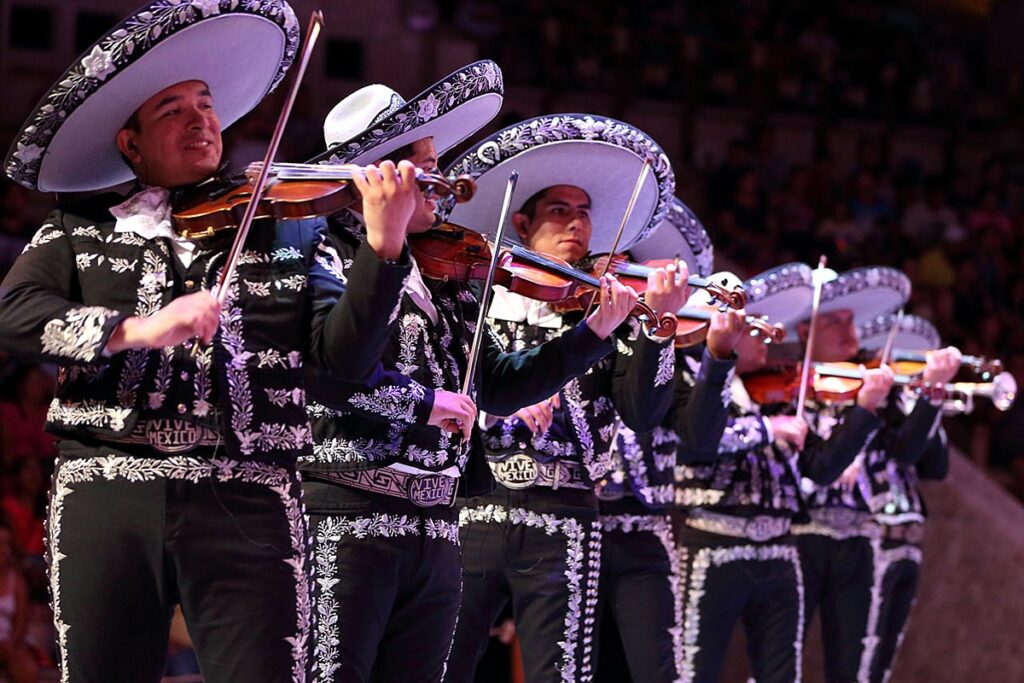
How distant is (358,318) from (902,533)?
384cm

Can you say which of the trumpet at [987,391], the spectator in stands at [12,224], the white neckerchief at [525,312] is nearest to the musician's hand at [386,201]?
the white neckerchief at [525,312]

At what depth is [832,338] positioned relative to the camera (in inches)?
224

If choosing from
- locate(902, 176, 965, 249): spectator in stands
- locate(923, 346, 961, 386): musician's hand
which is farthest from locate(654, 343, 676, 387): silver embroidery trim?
locate(902, 176, 965, 249): spectator in stands

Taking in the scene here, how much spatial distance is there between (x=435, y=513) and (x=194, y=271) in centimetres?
72

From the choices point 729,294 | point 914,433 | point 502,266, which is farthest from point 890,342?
point 502,266

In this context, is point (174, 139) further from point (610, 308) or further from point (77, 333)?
point (610, 308)

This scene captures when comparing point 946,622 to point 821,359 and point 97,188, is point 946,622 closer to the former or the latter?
point 821,359

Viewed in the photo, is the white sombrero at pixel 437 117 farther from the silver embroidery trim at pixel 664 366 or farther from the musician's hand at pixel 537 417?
the silver embroidery trim at pixel 664 366

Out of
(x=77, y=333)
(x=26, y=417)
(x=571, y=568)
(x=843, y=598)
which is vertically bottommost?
(x=843, y=598)

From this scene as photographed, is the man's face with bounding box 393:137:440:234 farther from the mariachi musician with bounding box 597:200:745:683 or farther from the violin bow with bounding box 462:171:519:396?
the mariachi musician with bounding box 597:200:745:683

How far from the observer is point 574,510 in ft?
12.3

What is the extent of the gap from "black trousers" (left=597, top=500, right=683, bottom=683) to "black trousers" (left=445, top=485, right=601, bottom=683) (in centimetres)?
29

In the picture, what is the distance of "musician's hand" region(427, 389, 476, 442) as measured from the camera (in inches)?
112

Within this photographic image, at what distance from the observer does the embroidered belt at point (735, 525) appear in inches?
193
